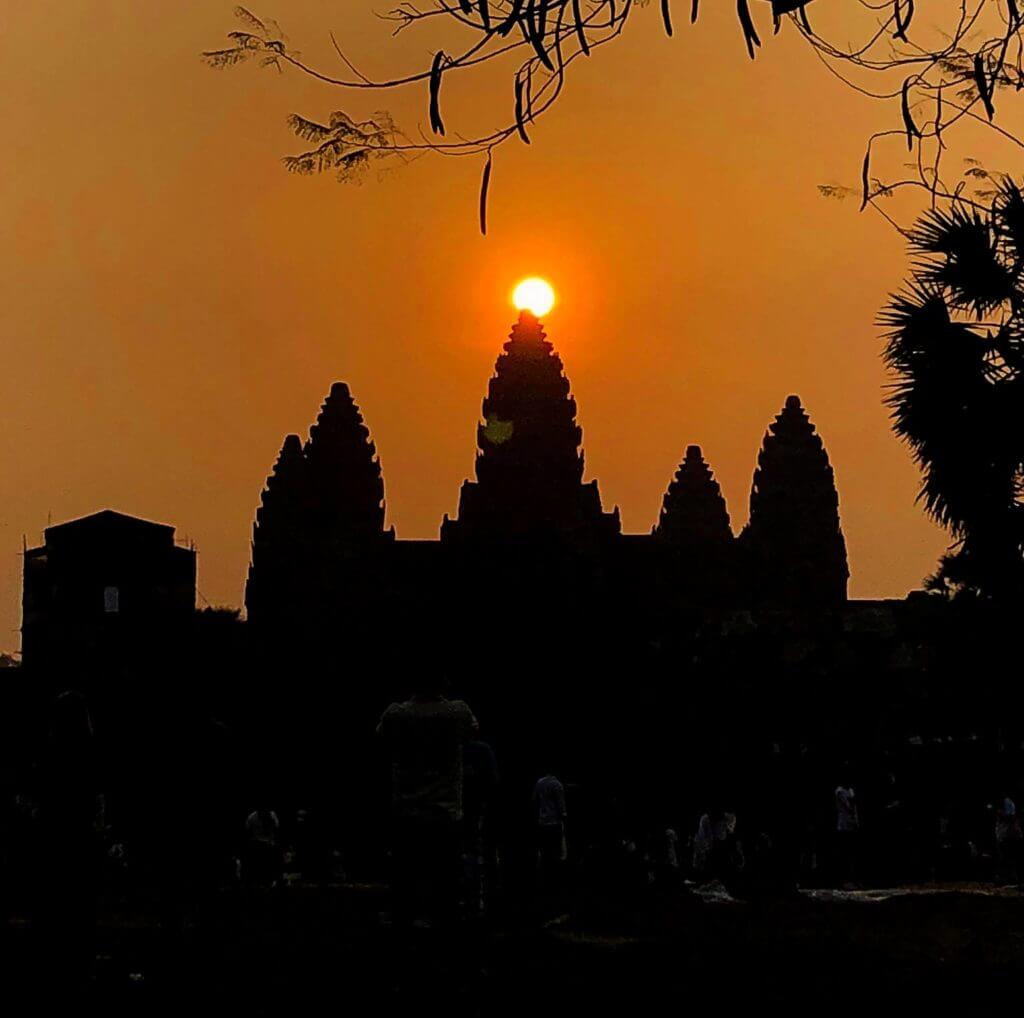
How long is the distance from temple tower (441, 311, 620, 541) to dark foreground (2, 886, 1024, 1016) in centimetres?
10173

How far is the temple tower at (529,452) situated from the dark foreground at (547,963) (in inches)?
4005

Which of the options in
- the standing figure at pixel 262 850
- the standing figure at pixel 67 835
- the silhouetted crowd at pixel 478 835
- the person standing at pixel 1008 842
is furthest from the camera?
the person standing at pixel 1008 842

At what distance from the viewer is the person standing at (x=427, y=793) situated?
13.7m

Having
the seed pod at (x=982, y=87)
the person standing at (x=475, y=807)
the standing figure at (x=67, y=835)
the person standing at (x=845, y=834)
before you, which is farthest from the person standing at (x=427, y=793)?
the person standing at (x=845, y=834)

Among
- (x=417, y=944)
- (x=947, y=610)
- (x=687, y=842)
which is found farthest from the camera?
(x=687, y=842)

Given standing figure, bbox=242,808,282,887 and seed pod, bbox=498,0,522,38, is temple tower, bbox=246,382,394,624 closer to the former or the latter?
standing figure, bbox=242,808,282,887

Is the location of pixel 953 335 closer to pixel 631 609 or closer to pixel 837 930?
pixel 837 930

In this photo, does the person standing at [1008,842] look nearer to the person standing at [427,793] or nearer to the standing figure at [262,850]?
the standing figure at [262,850]

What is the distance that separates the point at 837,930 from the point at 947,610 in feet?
62.5

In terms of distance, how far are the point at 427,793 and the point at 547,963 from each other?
1.76m

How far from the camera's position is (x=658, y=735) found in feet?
206

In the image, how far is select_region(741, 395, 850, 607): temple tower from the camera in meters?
118

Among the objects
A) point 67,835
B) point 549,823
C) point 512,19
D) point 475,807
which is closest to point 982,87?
point 512,19

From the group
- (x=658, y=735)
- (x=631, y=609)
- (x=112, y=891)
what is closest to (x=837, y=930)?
(x=112, y=891)
